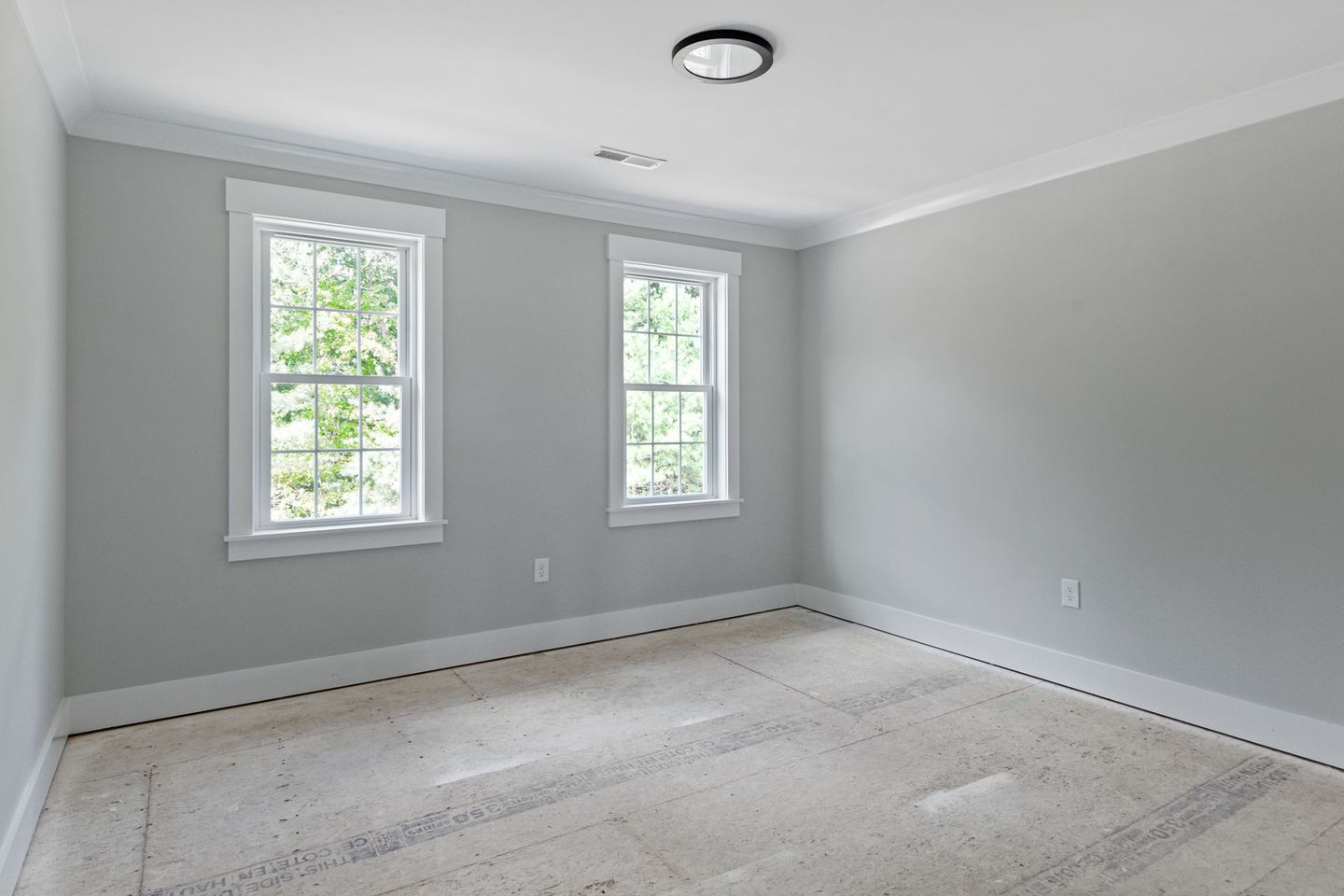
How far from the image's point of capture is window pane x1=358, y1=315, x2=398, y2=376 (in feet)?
12.7

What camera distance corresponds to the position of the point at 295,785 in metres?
2.76

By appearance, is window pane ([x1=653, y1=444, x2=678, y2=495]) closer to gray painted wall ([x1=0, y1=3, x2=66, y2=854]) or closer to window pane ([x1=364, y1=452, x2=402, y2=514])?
window pane ([x1=364, y1=452, x2=402, y2=514])

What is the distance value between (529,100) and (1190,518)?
3.22m

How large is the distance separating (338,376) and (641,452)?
5.88 ft

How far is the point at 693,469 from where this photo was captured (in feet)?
16.6

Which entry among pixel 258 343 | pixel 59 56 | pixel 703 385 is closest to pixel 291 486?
pixel 258 343

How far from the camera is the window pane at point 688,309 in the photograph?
4.96 meters

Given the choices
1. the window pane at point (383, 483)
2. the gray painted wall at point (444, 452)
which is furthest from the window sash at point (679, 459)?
the window pane at point (383, 483)

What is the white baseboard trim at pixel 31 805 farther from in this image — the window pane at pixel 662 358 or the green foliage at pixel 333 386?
the window pane at pixel 662 358

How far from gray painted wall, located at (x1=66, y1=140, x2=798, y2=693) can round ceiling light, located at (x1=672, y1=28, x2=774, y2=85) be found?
1711 millimetres

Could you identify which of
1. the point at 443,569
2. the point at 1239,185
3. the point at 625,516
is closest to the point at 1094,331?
the point at 1239,185

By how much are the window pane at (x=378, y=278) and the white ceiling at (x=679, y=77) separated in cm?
49

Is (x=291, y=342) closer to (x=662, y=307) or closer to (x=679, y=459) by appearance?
(x=662, y=307)

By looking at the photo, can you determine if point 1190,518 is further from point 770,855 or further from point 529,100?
point 529,100
